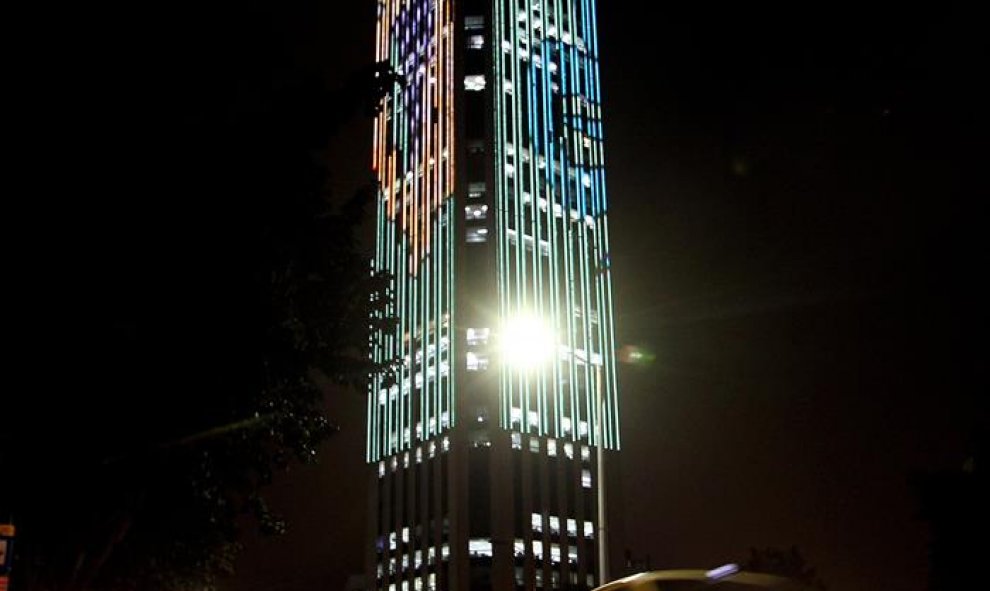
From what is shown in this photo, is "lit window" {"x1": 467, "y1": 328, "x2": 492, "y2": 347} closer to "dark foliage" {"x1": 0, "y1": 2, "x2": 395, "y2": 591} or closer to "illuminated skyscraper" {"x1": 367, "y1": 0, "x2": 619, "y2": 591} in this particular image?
"illuminated skyscraper" {"x1": 367, "y1": 0, "x2": 619, "y2": 591}

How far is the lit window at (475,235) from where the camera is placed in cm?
8106

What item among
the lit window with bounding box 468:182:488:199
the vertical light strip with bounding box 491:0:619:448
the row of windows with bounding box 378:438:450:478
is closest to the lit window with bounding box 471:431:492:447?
the row of windows with bounding box 378:438:450:478

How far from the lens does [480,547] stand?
7619cm

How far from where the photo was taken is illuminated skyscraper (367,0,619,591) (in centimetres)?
7650

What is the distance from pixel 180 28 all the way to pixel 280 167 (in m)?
1.85

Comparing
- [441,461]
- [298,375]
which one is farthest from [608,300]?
[298,375]

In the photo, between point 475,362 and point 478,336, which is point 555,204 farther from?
point 475,362

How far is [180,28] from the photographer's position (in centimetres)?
1068

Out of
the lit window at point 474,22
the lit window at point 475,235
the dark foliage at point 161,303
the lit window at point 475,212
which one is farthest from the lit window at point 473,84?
the dark foliage at point 161,303

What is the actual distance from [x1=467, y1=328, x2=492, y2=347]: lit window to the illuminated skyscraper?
0.78 ft

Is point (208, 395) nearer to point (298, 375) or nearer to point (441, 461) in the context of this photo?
point (298, 375)

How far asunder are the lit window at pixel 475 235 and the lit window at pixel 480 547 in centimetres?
2428

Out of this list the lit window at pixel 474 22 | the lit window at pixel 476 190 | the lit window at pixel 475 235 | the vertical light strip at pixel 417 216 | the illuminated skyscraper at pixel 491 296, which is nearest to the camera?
the illuminated skyscraper at pixel 491 296

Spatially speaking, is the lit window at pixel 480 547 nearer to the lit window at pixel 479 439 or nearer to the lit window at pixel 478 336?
the lit window at pixel 479 439
